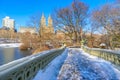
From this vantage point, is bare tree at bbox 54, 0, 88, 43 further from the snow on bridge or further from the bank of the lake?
the snow on bridge

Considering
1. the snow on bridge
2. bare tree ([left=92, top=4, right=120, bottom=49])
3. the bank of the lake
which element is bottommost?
the bank of the lake

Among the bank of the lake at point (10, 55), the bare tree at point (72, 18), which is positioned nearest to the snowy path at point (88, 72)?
the bank of the lake at point (10, 55)

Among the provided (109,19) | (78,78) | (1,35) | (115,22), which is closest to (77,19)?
(109,19)

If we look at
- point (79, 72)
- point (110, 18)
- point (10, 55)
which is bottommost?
point (10, 55)

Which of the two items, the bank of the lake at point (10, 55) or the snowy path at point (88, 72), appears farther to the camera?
the bank of the lake at point (10, 55)

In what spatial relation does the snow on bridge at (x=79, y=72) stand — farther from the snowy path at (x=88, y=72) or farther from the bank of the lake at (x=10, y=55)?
the bank of the lake at (x=10, y=55)

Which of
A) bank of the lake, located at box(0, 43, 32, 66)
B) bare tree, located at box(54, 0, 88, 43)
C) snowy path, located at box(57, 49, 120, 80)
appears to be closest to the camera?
snowy path, located at box(57, 49, 120, 80)

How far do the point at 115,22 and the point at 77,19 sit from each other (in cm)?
2105

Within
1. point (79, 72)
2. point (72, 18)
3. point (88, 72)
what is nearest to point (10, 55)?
point (72, 18)

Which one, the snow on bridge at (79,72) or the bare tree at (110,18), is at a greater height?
the bare tree at (110,18)

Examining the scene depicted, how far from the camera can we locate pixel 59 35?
198ft

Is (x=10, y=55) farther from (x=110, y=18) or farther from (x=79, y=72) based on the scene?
(x=79, y=72)

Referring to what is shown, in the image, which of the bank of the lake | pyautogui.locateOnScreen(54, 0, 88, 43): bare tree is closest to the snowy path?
the bank of the lake

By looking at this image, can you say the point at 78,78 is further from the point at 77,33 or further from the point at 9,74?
the point at 77,33
